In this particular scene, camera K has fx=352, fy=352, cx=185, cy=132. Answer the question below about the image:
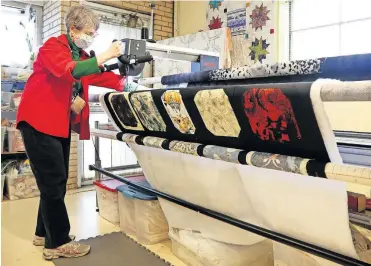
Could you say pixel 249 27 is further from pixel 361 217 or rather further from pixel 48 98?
pixel 361 217

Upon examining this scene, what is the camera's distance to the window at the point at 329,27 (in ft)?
9.54

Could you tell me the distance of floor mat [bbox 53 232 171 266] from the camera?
201cm

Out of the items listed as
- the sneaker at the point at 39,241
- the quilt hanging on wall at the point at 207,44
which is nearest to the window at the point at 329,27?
the quilt hanging on wall at the point at 207,44

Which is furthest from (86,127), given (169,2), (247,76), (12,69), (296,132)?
(169,2)

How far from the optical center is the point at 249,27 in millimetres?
3664

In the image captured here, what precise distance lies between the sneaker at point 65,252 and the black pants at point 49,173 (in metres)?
0.04

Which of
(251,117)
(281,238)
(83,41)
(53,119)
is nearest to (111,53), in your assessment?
(83,41)

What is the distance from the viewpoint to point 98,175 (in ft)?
9.71

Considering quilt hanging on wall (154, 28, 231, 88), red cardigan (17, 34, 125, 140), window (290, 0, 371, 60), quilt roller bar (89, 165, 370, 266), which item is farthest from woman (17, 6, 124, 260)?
window (290, 0, 371, 60)

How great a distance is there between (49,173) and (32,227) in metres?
0.98

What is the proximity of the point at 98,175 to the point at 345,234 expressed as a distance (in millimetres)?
2213

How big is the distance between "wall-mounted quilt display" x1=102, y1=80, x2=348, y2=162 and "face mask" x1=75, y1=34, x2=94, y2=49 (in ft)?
1.96

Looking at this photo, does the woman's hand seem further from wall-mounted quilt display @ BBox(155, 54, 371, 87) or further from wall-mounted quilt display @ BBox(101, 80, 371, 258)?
wall-mounted quilt display @ BBox(155, 54, 371, 87)

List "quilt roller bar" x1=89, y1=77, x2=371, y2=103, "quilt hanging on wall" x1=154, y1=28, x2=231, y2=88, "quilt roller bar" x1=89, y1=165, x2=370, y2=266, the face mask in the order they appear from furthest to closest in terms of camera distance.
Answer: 1. "quilt hanging on wall" x1=154, y1=28, x2=231, y2=88
2. the face mask
3. "quilt roller bar" x1=89, y1=165, x2=370, y2=266
4. "quilt roller bar" x1=89, y1=77, x2=371, y2=103
